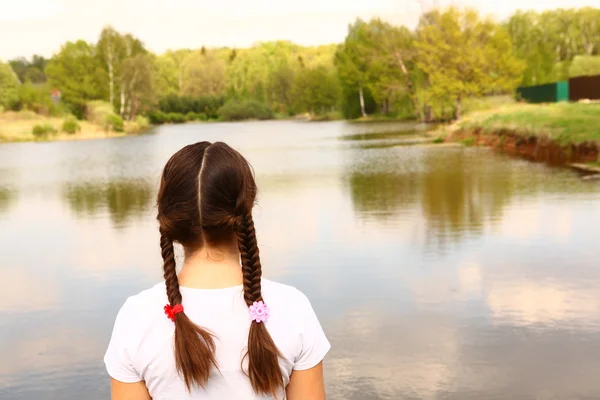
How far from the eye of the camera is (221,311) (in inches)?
81.7

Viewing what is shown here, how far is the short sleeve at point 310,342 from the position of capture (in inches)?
82.3

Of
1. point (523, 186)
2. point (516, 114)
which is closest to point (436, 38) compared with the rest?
point (516, 114)

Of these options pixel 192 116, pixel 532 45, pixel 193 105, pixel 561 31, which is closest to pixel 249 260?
pixel 532 45

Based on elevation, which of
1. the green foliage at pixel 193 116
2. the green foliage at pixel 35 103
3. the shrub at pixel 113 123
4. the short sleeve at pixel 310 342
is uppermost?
the green foliage at pixel 35 103

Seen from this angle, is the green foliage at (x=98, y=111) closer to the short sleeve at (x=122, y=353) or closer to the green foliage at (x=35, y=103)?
the green foliage at (x=35, y=103)

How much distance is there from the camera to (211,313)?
2.07 metres

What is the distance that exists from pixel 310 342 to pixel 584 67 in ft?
243

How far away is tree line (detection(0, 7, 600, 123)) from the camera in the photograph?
44.6 metres

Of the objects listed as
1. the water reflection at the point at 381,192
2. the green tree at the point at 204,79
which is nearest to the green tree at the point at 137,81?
the green tree at the point at 204,79

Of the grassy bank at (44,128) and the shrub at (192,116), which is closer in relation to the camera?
the grassy bank at (44,128)

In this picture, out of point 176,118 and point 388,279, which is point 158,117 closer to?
point 176,118

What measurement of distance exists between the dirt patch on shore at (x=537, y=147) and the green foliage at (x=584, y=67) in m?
43.3

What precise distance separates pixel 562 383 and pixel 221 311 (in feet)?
11.3

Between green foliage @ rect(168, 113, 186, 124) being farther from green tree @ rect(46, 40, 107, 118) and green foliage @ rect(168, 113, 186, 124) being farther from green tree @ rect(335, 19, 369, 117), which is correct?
green tree @ rect(335, 19, 369, 117)
